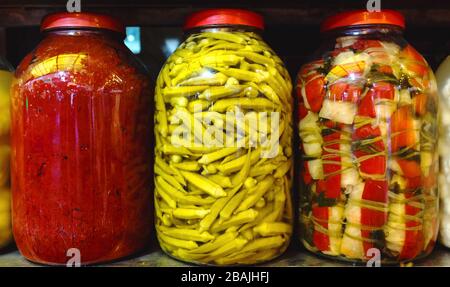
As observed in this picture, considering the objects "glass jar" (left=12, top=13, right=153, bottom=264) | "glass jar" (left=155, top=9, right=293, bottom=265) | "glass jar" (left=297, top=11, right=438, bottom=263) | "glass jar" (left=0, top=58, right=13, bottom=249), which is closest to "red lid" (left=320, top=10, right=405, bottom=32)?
"glass jar" (left=297, top=11, right=438, bottom=263)

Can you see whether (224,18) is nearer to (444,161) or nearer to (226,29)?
(226,29)

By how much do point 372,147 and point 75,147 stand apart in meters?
0.39

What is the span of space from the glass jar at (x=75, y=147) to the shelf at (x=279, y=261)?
0.07ft

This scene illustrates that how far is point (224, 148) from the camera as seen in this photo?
2.09 feet

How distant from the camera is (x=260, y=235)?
66 centimetres

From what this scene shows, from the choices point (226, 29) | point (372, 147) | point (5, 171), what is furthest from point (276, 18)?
point (5, 171)

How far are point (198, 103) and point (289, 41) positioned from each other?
398mm

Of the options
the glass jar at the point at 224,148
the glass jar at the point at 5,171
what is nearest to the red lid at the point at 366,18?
the glass jar at the point at 224,148

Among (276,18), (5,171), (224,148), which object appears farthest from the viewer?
(276,18)

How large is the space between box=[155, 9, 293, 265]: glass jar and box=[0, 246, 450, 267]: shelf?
0.05 feet

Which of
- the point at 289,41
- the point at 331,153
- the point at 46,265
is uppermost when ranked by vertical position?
the point at 289,41
